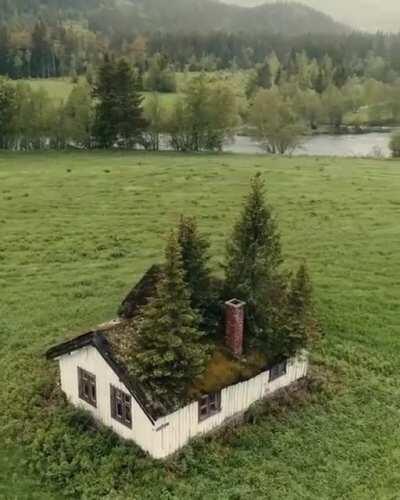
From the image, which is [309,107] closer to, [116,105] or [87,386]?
[116,105]

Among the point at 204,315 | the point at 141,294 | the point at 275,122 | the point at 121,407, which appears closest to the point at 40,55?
the point at 275,122

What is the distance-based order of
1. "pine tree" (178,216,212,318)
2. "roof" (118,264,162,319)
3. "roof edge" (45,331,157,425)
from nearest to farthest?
"roof edge" (45,331,157,425) < "pine tree" (178,216,212,318) < "roof" (118,264,162,319)

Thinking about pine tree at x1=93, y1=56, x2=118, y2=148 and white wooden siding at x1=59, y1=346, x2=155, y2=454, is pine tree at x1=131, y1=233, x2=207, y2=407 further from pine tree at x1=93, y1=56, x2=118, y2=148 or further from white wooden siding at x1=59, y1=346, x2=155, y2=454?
pine tree at x1=93, y1=56, x2=118, y2=148

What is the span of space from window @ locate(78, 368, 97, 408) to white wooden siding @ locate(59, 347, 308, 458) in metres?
0.19

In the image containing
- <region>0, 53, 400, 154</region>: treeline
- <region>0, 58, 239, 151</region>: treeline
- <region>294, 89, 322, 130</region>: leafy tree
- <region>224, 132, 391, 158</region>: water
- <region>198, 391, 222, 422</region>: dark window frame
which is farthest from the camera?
<region>294, 89, 322, 130</region>: leafy tree

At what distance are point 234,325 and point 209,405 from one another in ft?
9.51

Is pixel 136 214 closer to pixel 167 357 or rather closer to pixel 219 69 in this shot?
pixel 167 357

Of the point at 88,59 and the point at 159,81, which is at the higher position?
the point at 88,59

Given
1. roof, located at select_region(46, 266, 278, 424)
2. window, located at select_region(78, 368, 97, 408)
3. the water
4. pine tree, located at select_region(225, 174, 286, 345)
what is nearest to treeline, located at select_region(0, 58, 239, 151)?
the water

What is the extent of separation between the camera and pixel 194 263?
22.0 metres

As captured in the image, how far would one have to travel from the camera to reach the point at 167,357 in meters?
19.0

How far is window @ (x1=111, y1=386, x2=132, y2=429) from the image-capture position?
785 inches

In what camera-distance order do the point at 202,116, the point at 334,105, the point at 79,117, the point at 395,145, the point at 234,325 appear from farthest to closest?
the point at 334,105
the point at 395,145
the point at 202,116
the point at 79,117
the point at 234,325

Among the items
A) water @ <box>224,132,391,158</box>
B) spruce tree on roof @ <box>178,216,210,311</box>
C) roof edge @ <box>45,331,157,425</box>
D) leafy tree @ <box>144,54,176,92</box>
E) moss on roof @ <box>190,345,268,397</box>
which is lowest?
moss on roof @ <box>190,345,268,397</box>
